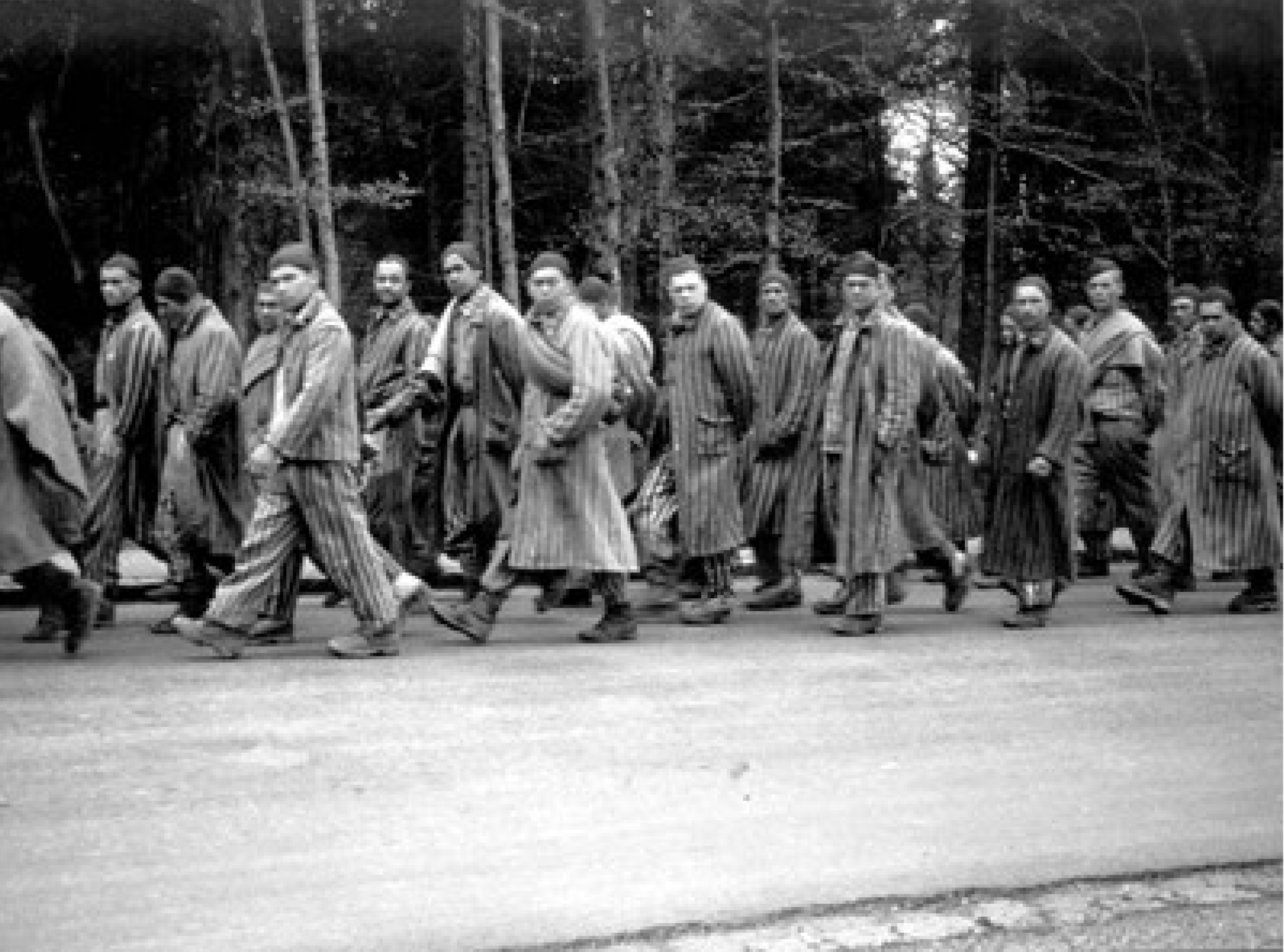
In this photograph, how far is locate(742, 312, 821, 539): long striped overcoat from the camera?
1212 cm

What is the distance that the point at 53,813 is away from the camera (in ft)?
20.7

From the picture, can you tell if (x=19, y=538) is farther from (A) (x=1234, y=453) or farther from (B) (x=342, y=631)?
(A) (x=1234, y=453)

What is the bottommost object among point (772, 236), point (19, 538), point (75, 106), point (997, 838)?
point (997, 838)

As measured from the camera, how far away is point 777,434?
12.2m

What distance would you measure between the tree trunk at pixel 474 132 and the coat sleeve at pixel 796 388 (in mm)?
10857

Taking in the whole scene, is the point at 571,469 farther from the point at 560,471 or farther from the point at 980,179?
the point at 980,179

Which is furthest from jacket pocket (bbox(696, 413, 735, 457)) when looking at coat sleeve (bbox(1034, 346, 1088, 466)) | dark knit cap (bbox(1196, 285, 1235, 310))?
dark knit cap (bbox(1196, 285, 1235, 310))

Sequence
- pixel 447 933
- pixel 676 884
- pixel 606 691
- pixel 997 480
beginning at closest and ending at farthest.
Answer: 1. pixel 447 933
2. pixel 676 884
3. pixel 606 691
4. pixel 997 480

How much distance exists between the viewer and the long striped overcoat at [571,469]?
9.73 m

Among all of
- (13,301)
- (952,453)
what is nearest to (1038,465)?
(952,453)

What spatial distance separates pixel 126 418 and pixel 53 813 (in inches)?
181

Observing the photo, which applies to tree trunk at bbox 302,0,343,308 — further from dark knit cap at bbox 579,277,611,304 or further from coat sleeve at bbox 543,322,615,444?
coat sleeve at bbox 543,322,615,444

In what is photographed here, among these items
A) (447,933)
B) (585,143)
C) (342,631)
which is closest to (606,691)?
(342,631)

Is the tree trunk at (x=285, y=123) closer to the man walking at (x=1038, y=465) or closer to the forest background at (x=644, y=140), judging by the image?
the forest background at (x=644, y=140)
